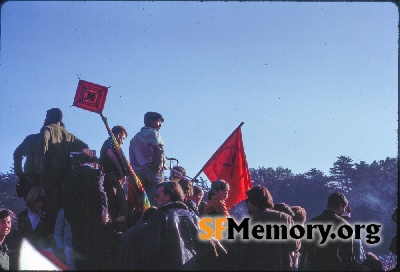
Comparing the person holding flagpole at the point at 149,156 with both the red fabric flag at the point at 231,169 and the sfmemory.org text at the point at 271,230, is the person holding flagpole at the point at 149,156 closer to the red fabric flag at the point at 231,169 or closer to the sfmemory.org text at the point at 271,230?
the sfmemory.org text at the point at 271,230

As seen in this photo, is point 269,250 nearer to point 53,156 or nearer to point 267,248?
point 267,248

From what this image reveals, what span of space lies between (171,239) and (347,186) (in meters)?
70.8

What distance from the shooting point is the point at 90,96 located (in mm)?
7160

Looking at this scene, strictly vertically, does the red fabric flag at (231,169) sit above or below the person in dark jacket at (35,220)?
above

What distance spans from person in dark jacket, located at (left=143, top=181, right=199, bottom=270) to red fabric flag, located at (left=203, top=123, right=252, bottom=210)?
13.1 ft

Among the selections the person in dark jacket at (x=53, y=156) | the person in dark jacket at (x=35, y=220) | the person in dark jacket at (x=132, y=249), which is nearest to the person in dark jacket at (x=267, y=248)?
the person in dark jacket at (x=132, y=249)

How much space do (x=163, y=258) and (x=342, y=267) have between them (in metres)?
2.11

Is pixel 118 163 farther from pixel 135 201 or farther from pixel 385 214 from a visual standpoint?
pixel 385 214

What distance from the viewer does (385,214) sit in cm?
5919

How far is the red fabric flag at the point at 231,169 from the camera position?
9.47m

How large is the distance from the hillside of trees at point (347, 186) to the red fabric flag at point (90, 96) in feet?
172

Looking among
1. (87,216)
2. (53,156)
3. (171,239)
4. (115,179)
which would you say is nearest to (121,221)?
(115,179)

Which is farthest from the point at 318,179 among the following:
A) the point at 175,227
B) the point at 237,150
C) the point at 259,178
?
the point at 175,227

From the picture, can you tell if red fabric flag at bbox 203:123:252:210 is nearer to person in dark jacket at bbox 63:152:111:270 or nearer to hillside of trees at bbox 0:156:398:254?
person in dark jacket at bbox 63:152:111:270
